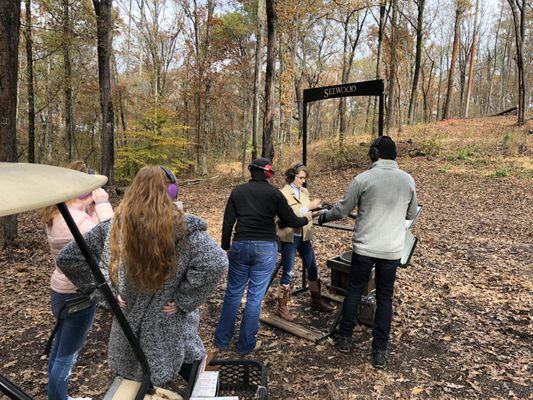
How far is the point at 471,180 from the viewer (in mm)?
14078

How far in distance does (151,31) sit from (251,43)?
7014mm

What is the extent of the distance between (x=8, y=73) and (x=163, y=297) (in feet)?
20.6

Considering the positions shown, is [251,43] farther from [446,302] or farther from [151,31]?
[446,302]

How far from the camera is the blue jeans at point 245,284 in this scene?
3.96 meters

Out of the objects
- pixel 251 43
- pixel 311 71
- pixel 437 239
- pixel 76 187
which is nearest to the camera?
pixel 76 187

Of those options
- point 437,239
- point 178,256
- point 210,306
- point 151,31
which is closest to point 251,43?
point 151,31

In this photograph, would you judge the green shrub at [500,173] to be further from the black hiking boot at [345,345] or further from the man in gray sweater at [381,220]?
the black hiking boot at [345,345]

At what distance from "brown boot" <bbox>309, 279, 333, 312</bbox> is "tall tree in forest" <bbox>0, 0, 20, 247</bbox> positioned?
560cm

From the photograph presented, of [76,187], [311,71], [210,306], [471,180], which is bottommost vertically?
[210,306]

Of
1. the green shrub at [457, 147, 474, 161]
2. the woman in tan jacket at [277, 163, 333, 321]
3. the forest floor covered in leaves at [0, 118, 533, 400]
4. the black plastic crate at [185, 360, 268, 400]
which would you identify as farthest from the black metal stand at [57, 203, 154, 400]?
the green shrub at [457, 147, 474, 161]

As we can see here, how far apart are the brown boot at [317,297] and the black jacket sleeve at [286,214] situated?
1.34 metres

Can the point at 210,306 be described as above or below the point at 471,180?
below

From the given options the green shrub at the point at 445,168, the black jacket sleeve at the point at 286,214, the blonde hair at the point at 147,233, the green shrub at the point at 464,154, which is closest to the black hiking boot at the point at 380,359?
the black jacket sleeve at the point at 286,214

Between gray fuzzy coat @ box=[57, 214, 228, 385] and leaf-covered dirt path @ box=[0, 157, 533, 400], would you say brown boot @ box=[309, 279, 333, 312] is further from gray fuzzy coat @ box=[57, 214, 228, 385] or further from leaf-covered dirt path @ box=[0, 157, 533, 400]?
gray fuzzy coat @ box=[57, 214, 228, 385]
